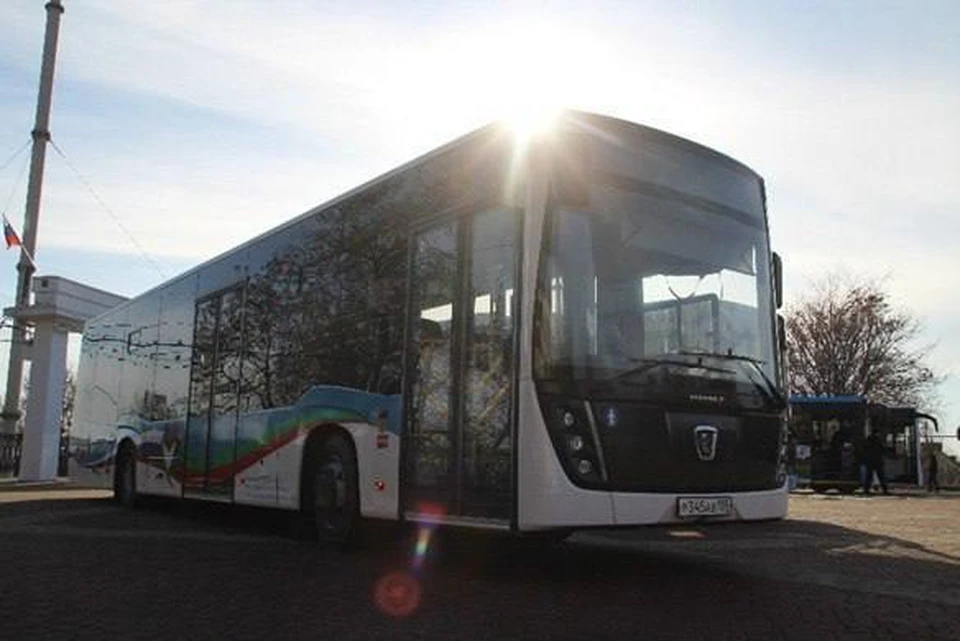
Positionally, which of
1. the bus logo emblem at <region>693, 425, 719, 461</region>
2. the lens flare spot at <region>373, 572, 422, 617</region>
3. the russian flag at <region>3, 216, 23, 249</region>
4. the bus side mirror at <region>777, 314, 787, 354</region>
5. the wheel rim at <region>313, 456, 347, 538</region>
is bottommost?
the lens flare spot at <region>373, 572, 422, 617</region>

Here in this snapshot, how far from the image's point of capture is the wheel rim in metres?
9.16

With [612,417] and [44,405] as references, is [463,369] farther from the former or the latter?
[44,405]

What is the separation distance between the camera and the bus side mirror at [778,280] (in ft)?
27.7

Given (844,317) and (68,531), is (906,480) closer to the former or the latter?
(844,317)

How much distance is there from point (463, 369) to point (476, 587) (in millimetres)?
1606

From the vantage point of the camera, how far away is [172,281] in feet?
48.3

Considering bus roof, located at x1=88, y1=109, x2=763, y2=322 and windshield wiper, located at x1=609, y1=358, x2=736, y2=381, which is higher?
bus roof, located at x1=88, y1=109, x2=763, y2=322

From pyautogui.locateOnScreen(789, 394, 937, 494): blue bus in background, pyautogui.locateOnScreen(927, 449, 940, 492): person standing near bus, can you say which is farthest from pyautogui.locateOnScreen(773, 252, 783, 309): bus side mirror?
pyautogui.locateOnScreen(927, 449, 940, 492): person standing near bus

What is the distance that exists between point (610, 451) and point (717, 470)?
1.09m

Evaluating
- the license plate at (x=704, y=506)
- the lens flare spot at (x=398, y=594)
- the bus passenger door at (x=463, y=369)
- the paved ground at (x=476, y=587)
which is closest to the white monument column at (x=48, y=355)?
the paved ground at (x=476, y=587)

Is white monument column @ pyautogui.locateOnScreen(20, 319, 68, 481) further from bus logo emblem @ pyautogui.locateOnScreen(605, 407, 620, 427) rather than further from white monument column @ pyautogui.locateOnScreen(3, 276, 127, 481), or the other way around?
bus logo emblem @ pyautogui.locateOnScreen(605, 407, 620, 427)

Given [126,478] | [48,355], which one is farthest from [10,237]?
[126,478]

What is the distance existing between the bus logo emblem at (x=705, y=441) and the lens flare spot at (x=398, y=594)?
2291 millimetres

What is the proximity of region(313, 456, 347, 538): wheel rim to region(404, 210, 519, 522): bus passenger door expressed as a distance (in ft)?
4.63
